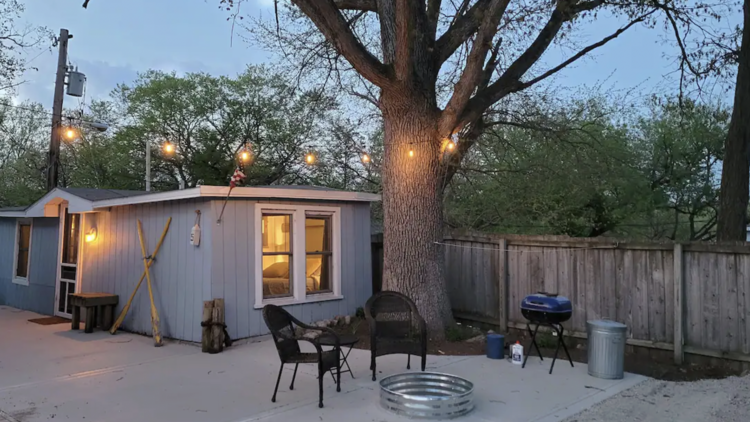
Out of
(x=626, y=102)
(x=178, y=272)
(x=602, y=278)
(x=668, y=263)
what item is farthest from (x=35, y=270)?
(x=626, y=102)

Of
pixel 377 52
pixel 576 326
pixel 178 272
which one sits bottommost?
pixel 576 326

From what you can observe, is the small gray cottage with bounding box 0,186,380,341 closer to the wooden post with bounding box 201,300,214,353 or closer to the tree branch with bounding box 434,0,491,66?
the wooden post with bounding box 201,300,214,353

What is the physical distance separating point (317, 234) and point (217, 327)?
2.14 metres

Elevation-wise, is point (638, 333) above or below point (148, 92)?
below

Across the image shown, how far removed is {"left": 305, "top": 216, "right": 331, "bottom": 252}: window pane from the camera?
7605 millimetres

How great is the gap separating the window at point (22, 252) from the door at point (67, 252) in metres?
1.78

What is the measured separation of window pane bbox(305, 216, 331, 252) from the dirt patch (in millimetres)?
1255

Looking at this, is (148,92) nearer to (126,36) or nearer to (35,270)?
(126,36)

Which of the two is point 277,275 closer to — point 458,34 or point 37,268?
point 458,34

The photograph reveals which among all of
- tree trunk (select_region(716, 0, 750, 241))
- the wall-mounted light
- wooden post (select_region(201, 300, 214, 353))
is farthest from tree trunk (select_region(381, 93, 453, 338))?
the wall-mounted light

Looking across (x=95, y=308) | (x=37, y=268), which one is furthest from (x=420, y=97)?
(x=37, y=268)

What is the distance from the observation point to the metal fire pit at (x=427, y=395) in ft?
12.5

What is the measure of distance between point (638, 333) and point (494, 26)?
3.80 meters

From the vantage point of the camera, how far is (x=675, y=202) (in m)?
11.1
